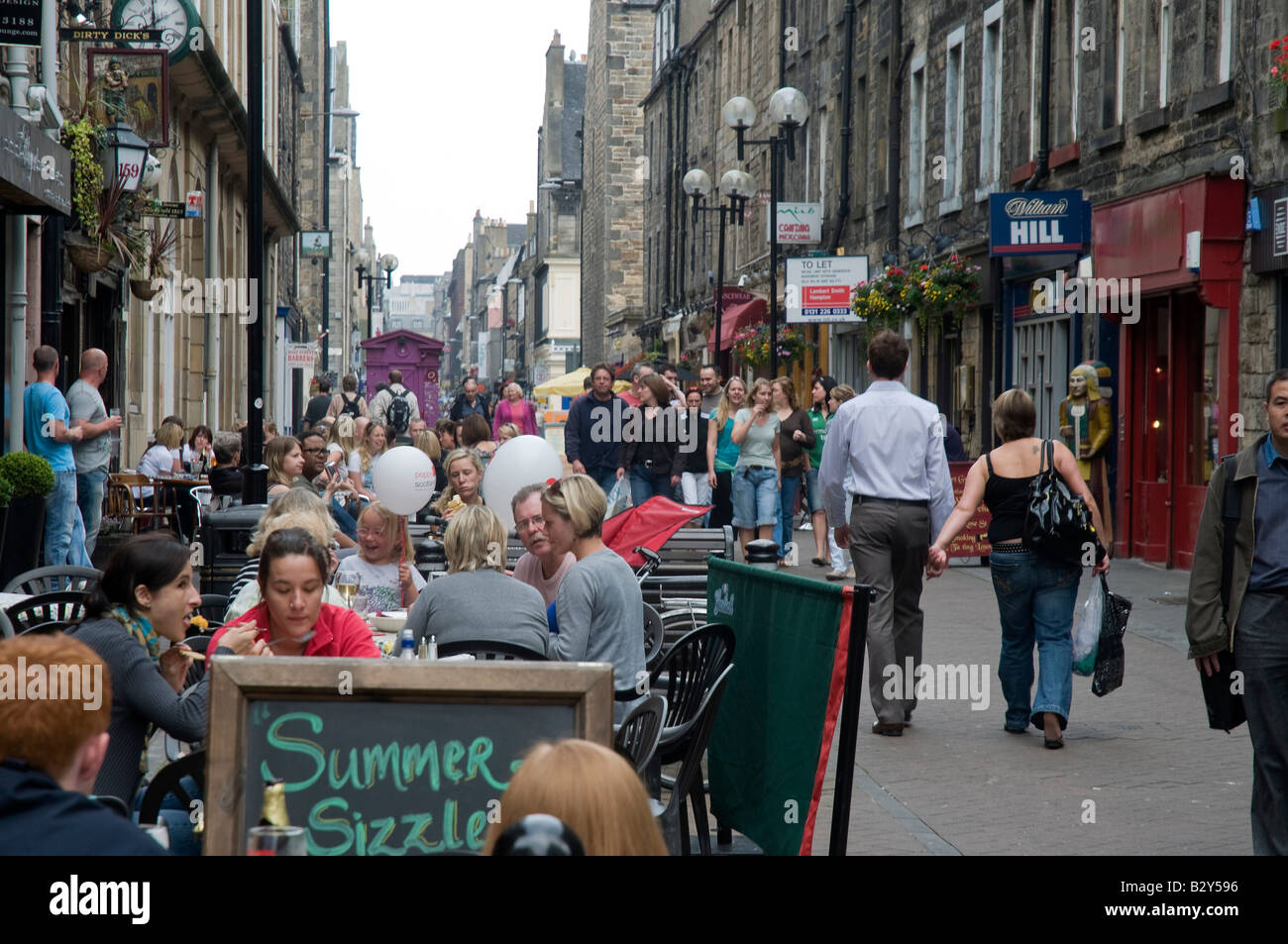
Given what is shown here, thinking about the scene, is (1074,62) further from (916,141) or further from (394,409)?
(394,409)

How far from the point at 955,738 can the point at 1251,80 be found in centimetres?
828

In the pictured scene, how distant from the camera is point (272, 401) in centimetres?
4466

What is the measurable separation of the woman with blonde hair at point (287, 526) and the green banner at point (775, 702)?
1.54 m

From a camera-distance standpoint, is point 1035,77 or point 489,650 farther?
point 1035,77

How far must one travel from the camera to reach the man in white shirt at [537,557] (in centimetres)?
714

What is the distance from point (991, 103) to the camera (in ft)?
75.3

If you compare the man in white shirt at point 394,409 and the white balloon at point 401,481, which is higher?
the man in white shirt at point 394,409

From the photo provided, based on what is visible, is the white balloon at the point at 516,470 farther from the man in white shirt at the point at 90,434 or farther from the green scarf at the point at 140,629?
the green scarf at the point at 140,629

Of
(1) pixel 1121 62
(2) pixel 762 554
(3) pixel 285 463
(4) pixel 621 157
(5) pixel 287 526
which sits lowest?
(2) pixel 762 554

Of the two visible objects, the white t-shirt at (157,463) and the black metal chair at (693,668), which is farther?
the white t-shirt at (157,463)

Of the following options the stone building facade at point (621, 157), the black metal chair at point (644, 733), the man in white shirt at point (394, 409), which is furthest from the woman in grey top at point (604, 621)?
the stone building facade at point (621, 157)

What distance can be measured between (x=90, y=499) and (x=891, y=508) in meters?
8.09

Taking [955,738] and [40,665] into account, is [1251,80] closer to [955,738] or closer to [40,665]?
[955,738]

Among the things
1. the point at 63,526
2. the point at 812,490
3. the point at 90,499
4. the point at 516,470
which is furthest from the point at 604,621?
the point at 812,490
